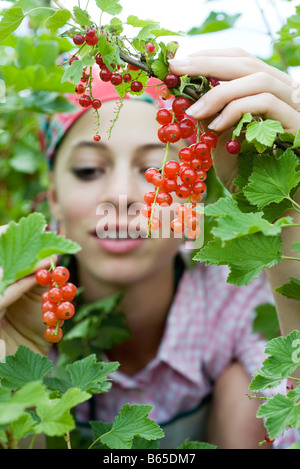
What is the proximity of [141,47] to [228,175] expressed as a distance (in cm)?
27

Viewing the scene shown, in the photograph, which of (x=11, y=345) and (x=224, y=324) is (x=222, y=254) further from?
(x=224, y=324)

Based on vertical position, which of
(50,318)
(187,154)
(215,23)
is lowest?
(50,318)

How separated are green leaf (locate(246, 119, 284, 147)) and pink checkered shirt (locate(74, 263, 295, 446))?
99 cm

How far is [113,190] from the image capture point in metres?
1.23

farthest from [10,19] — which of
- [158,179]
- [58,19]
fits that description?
[158,179]

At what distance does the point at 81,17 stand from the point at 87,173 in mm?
775

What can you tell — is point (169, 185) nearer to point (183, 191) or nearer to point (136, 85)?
point (183, 191)

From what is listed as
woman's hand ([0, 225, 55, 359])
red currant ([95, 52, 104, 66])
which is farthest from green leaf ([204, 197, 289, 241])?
woman's hand ([0, 225, 55, 359])

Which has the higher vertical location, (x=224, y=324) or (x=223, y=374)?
(x=224, y=324)

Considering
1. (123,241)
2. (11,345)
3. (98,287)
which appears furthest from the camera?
(98,287)

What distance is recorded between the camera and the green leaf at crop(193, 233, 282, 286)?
1.88 feet

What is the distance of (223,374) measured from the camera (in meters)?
1.48

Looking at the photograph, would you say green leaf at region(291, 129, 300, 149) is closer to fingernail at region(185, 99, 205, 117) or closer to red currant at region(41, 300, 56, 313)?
fingernail at region(185, 99, 205, 117)
